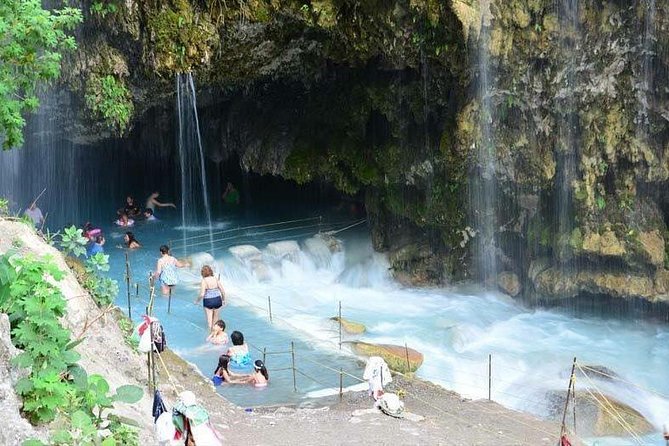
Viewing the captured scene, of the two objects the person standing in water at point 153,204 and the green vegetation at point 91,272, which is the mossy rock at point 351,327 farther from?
the person standing in water at point 153,204

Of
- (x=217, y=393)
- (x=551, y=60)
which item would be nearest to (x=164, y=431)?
(x=217, y=393)

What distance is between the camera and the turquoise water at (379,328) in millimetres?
13148

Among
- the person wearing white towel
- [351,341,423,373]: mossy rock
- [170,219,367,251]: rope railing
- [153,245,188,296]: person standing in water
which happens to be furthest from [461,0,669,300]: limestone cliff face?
the person wearing white towel

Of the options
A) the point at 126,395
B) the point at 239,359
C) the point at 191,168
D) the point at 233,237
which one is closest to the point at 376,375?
the point at 239,359

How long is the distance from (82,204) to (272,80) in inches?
277

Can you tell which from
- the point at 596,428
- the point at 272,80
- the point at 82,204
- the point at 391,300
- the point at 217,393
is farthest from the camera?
the point at 82,204

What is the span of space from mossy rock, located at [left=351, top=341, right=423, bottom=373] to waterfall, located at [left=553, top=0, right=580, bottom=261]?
5.28 metres

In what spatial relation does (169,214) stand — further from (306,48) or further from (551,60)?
(551,60)

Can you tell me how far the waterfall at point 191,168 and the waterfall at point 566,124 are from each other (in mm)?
8273

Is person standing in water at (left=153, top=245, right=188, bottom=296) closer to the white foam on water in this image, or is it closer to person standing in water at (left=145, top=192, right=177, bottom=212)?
the white foam on water

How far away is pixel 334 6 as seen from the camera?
50.1 feet

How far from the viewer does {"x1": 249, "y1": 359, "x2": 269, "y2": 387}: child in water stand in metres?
11.8

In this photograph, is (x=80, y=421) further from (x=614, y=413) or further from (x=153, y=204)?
(x=153, y=204)

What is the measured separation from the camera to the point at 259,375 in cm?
1184
